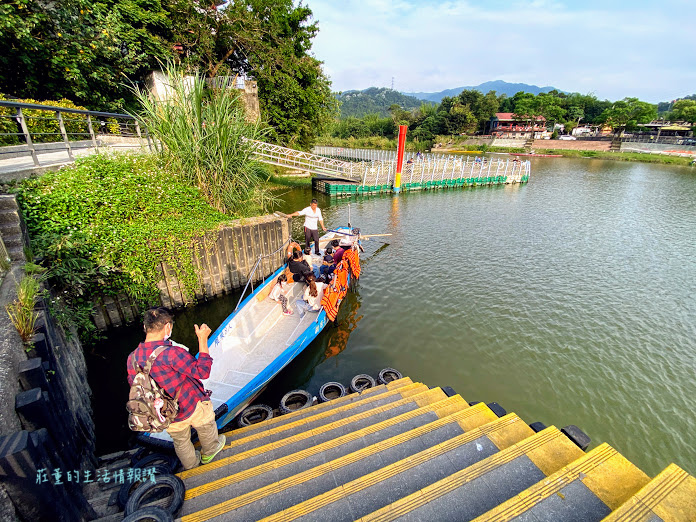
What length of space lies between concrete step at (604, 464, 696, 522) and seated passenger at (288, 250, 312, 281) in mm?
6749

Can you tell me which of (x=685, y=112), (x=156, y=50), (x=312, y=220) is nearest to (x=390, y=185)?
(x=312, y=220)

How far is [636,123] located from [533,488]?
94.5 metres

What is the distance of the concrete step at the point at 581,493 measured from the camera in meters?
2.22

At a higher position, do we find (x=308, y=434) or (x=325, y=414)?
(x=308, y=434)

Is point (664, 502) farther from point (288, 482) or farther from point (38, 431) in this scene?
point (38, 431)

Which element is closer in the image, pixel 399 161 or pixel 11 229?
pixel 11 229

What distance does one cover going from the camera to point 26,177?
676 centimetres

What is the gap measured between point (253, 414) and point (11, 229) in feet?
16.8

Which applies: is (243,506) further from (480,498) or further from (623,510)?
(623,510)

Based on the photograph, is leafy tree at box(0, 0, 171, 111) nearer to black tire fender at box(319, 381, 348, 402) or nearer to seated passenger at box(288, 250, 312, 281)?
seated passenger at box(288, 250, 312, 281)

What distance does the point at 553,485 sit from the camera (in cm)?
241

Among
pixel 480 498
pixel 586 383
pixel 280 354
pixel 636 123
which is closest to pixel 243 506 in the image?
pixel 480 498

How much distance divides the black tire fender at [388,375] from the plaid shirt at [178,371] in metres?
4.05

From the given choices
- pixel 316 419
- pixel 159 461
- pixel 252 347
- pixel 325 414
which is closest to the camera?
pixel 159 461
